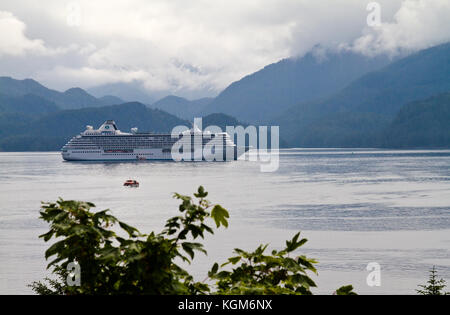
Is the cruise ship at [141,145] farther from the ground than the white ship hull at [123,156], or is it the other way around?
the cruise ship at [141,145]

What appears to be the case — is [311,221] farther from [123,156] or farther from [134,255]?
[123,156]

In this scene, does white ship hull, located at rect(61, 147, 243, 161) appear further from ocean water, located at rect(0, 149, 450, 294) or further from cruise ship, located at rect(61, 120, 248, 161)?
ocean water, located at rect(0, 149, 450, 294)

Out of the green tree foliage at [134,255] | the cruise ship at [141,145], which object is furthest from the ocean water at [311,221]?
the cruise ship at [141,145]

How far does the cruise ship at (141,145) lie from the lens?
16650 cm

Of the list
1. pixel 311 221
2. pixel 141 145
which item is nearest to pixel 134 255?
pixel 311 221

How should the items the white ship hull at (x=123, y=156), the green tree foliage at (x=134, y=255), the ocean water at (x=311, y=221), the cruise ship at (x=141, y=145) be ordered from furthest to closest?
the white ship hull at (x=123, y=156)
the cruise ship at (x=141, y=145)
the ocean water at (x=311, y=221)
the green tree foliage at (x=134, y=255)

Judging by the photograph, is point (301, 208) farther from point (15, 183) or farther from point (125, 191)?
point (15, 183)

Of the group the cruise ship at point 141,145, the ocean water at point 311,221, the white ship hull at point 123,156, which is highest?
the cruise ship at point 141,145

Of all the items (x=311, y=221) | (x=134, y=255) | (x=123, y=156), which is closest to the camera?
(x=134, y=255)

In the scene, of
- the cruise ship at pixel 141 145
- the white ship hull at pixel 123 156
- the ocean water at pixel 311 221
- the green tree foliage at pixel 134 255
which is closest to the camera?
the green tree foliage at pixel 134 255

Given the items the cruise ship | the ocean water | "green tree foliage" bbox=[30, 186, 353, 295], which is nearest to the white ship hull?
the cruise ship

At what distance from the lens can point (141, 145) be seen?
548ft

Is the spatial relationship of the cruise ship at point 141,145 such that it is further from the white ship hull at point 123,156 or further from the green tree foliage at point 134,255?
the green tree foliage at point 134,255

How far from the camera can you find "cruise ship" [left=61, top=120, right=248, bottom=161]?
16650cm
